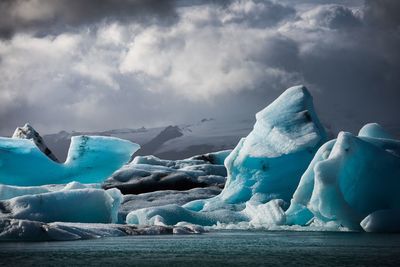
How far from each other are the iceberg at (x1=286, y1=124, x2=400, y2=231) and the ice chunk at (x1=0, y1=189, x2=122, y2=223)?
15.8 feet

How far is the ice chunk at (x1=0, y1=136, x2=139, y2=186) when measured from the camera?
2106 centimetres

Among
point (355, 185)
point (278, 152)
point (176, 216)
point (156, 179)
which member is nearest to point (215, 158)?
point (156, 179)

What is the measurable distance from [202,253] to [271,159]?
38.3 ft

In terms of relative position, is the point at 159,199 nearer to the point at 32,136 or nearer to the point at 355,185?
the point at 32,136

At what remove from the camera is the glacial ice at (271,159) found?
19625 millimetres

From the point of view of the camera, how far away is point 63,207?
13844 mm

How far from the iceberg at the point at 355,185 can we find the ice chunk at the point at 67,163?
8432mm

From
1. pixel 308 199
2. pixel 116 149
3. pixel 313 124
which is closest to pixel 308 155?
pixel 313 124

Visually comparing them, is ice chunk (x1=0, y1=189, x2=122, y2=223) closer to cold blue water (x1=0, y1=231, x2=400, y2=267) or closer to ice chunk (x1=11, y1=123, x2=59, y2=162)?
cold blue water (x1=0, y1=231, x2=400, y2=267)

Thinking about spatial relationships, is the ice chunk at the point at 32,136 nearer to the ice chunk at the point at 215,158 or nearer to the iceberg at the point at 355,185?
the ice chunk at the point at 215,158

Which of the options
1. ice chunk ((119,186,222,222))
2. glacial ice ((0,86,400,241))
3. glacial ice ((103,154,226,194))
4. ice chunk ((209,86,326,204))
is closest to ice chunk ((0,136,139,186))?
glacial ice ((0,86,400,241))

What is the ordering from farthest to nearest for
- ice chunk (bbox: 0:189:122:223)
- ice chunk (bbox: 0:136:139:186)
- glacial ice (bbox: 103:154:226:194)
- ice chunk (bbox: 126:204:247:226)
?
1. glacial ice (bbox: 103:154:226:194)
2. ice chunk (bbox: 0:136:139:186)
3. ice chunk (bbox: 126:204:247:226)
4. ice chunk (bbox: 0:189:122:223)

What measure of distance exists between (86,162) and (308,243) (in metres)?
13.2

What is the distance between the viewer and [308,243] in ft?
35.2
